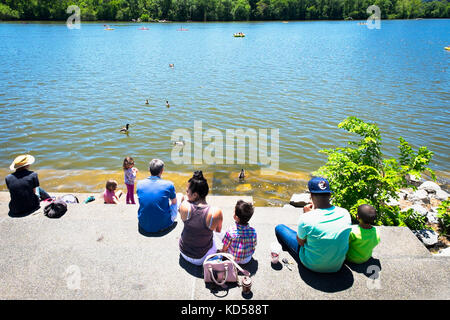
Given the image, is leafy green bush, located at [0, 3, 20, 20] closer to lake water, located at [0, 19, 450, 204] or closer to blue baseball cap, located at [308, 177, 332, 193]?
lake water, located at [0, 19, 450, 204]

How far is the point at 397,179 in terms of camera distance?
244 inches

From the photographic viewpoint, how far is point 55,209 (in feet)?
20.6

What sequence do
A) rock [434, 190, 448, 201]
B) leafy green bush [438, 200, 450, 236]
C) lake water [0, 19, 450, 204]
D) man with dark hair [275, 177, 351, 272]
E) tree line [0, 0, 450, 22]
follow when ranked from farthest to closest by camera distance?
tree line [0, 0, 450, 22] → lake water [0, 19, 450, 204] → rock [434, 190, 448, 201] → leafy green bush [438, 200, 450, 236] → man with dark hair [275, 177, 351, 272]

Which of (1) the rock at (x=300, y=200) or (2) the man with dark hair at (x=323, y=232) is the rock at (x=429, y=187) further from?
(2) the man with dark hair at (x=323, y=232)

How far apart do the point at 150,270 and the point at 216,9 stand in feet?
460

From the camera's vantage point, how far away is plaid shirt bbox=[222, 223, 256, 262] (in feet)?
15.5

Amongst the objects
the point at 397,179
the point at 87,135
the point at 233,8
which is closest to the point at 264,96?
the point at 87,135

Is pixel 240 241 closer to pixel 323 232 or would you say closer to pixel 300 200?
pixel 323 232

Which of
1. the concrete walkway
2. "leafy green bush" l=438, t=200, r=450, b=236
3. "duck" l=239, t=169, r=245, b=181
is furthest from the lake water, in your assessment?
the concrete walkway

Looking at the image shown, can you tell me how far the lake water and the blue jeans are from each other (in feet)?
14.5

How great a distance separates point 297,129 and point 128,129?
8.54 meters

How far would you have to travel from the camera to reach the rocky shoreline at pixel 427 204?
20.8ft
